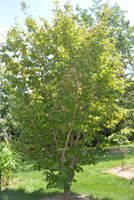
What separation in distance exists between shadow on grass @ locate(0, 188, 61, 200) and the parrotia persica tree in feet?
3.48

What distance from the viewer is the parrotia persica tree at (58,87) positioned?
469 centimetres

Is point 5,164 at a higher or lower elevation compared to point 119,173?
higher

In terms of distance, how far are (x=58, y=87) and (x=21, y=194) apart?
359 centimetres

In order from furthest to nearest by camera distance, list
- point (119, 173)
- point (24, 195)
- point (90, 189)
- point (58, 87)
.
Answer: point (119, 173)
point (90, 189)
point (24, 195)
point (58, 87)

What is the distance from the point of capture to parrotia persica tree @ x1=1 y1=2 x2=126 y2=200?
15.4 feet

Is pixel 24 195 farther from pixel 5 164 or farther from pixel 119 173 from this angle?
pixel 119 173

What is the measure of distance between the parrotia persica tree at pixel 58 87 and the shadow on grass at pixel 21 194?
1.06 metres

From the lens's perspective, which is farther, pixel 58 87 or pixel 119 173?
pixel 119 173

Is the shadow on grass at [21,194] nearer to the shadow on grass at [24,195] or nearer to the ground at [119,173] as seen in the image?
the shadow on grass at [24,195]

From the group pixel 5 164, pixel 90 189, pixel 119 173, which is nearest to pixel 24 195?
pixel 5 164

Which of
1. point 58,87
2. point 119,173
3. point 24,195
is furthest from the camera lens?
point 119,173

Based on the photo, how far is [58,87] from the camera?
16.8ft

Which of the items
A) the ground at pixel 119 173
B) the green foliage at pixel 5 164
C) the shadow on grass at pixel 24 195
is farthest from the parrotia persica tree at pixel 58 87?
the green foliage at pixel 5 164

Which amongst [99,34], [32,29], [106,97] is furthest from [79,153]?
[32,29]
